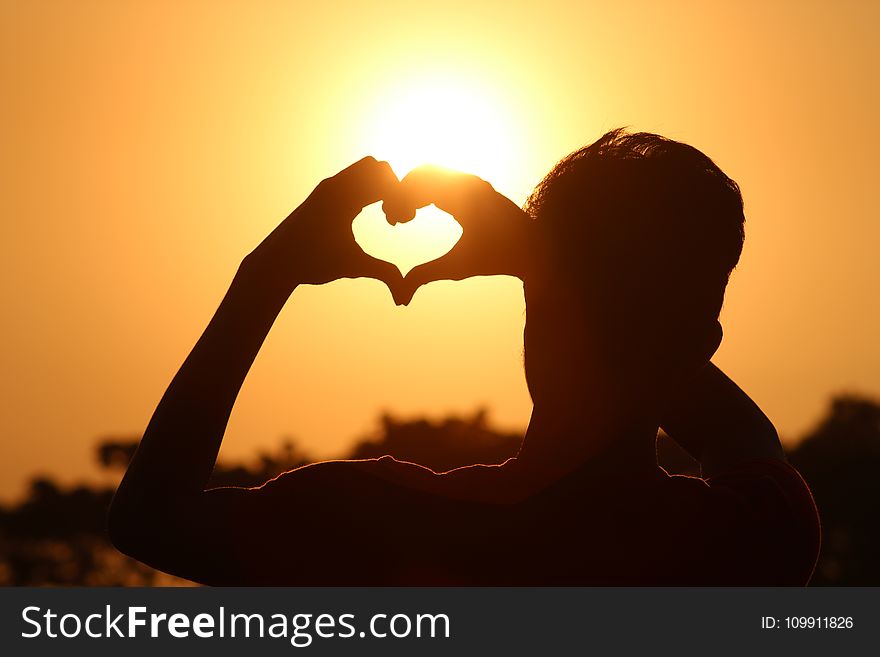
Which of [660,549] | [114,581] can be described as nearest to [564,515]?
[660,549]

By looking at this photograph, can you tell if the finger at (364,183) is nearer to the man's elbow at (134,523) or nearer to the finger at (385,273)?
the finger at (385,273)

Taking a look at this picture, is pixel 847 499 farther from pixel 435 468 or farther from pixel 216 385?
pixel 216 385

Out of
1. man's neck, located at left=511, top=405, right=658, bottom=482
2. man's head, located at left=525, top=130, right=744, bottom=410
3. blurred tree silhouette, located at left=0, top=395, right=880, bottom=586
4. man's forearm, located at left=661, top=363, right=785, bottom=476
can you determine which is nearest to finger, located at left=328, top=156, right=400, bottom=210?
man's head, located at left=525, top=130, right=744, bottom=410

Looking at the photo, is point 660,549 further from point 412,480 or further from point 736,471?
point 412,480

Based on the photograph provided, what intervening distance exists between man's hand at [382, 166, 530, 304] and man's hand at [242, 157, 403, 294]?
0.14 ft

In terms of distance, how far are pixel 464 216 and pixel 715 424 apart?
1064mm

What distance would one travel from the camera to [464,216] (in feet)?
8.75

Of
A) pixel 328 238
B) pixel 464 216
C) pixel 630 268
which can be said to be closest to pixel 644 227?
pixel 630 268

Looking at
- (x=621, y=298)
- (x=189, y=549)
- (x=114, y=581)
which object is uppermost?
(x=114, y=581)

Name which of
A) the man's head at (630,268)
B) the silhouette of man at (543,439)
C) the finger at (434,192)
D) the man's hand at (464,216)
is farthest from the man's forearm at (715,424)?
the finger at (434,192)

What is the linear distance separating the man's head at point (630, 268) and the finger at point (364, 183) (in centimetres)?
44

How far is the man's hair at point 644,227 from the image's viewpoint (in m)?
2.87

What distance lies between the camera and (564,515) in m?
2.80

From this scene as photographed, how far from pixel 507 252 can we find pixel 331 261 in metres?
0.41
